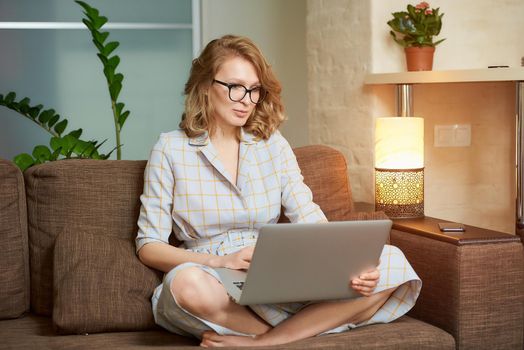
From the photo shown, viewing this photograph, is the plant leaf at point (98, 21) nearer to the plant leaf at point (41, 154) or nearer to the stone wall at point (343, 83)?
the plant leaf at point (41, 154)

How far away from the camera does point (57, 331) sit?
2.31 meters

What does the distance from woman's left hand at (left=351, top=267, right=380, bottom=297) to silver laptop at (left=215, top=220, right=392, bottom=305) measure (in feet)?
0.05

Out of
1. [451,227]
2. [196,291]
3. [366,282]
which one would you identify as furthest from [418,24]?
[196,291]

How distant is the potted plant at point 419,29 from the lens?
3332 millimetres

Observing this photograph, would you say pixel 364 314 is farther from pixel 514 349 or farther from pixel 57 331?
pixel 57 331

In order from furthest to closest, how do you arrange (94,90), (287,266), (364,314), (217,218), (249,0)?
(249,0)
(94,90)
(217,218)
(364,314)
(287,266)

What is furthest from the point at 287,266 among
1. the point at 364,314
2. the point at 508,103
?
the point at 508,103

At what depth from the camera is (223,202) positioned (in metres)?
2.49

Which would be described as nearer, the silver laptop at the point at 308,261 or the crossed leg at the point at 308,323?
the silver laptop at the point at 308,261

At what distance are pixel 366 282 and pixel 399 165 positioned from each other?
927 millimetres

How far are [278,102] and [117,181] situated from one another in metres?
0.53

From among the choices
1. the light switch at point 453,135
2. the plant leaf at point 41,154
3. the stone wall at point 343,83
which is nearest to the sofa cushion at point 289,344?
the plant leaf at point 41,154

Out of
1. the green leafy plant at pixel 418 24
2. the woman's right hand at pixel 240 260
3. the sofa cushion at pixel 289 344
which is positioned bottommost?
the sofa cushion at pixel 289 344

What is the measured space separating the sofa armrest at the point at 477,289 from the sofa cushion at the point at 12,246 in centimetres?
113
